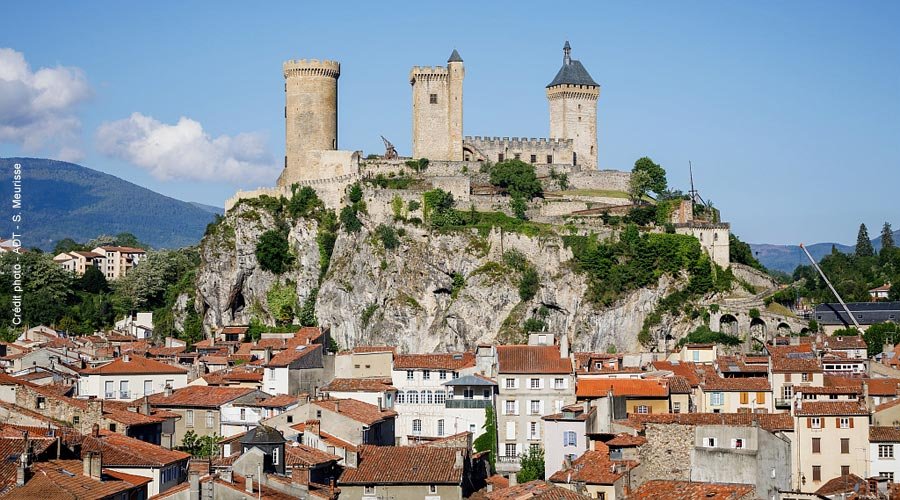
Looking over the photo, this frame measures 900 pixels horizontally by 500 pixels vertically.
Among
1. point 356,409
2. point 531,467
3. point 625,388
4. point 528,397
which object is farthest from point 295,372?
point 625,388

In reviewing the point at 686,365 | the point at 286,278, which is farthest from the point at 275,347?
the point at 286,278

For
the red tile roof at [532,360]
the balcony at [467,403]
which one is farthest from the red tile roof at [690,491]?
the red tile roof at [532,360]

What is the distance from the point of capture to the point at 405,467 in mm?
50469

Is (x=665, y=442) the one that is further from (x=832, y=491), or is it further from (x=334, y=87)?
(x=334, y=87)

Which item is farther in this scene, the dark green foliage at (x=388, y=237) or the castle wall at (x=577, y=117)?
the castle wall at (x=577, y=117)

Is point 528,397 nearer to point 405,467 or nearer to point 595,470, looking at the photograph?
point 595,470

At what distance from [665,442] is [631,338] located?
5788 cm

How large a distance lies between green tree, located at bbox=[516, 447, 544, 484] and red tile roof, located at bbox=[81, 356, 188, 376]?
65.3 feet

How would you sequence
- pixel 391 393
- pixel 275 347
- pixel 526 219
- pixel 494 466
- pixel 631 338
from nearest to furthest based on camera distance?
pixel 494 466 → pixel 391 393 → pixel 275 347 → pixel 631 338 → pixel 526 219

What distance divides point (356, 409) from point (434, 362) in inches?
486

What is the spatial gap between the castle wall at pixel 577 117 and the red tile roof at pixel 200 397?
62873mm

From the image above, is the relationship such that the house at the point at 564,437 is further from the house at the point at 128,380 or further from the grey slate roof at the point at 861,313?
the grey slate roof at the point at 861,313

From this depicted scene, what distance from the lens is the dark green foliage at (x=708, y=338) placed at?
102m

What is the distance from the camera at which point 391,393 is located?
230ft
